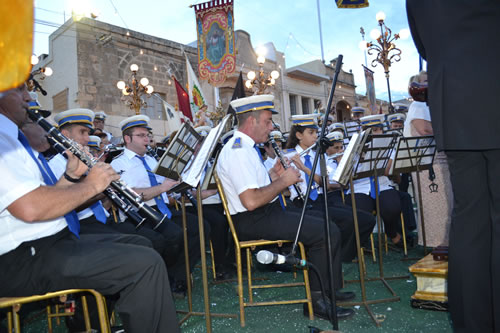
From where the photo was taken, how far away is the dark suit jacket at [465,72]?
1.78 metres

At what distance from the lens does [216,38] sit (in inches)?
443

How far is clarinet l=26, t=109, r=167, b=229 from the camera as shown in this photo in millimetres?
2479

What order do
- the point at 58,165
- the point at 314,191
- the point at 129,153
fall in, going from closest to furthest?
A: the point at 58,165 < the point at 129,153 < the point at 314,191

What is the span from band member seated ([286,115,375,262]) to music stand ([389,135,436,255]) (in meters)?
0.66

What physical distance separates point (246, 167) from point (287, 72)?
2094cm

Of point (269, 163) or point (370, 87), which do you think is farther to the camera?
point (370, 87)

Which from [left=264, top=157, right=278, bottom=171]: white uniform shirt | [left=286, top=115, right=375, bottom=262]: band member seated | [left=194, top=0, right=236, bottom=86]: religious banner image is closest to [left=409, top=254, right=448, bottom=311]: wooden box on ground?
[left=286, top=115, right=375, bottom=262]: band member seated

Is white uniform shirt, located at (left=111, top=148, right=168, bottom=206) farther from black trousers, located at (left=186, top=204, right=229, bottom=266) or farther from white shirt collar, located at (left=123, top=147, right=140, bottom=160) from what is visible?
black trousers, located at (left=186, top=204, right=229, bottom=266)

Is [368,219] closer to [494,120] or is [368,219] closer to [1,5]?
[494,120]

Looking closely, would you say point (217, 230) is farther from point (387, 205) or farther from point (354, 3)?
point (354, 3)

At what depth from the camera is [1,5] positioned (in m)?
0.47

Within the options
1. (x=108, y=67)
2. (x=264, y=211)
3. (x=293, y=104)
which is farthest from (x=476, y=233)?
(x=293, y=104)

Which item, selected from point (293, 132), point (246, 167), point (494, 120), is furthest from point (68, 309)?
point (293, 132)

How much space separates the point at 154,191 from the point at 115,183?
1358 mm
